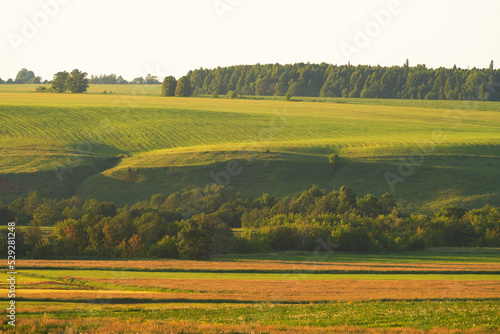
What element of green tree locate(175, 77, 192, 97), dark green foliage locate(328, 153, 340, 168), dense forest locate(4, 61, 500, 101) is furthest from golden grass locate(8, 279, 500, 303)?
green tree locate(175, 77, 192, 97)

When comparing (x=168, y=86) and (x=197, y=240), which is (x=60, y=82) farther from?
(x=197, y=240)

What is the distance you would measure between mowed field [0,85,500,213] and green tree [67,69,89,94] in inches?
1394

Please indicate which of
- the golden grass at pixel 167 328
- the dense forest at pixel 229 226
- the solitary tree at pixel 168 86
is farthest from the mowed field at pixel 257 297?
the solitary tree at pixel 168 86

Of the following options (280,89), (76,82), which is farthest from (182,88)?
(280,89)

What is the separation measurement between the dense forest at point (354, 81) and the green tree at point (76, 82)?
27625 millimetres

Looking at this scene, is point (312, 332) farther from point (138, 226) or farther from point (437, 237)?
point (437, 237)

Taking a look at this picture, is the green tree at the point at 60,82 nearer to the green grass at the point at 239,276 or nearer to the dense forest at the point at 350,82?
the dense forest at the point at 350,82

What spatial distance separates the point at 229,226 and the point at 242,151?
81.6 feet

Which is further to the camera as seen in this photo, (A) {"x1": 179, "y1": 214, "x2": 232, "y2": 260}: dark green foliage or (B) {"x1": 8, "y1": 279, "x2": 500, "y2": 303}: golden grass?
(A) {"x1": 179, "y1": 214, "x2": 232, "y2": 260}: dark green foliage

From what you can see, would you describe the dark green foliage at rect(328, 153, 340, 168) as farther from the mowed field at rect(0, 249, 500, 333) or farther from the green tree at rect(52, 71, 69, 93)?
the green tree at rect(52, 71, 69, 93)

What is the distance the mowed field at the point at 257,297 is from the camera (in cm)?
1731

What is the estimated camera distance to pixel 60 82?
144 metres

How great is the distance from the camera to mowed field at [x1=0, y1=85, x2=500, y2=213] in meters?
64.2

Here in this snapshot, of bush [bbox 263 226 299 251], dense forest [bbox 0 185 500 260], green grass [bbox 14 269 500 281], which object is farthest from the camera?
bush [bbox 263 226 299 251]
